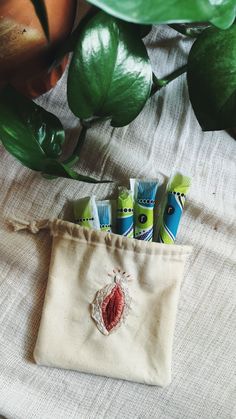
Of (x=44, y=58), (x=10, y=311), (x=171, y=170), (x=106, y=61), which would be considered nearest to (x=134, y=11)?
(x=106, y=61)

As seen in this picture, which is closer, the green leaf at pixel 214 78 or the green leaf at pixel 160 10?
the green leaf at pixel 160 10

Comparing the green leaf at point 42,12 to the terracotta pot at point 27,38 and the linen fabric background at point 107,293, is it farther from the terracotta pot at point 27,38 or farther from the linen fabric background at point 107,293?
the linen fabric background at point 107,293

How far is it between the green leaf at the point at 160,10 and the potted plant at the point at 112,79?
21 millimetres

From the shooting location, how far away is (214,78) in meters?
0.53

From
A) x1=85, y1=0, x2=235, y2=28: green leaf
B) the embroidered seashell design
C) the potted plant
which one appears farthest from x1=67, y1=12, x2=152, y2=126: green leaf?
the embroidered seashell design

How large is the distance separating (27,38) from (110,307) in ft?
1.16

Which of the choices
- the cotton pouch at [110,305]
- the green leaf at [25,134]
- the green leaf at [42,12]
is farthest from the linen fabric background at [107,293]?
the green leaf at [42,12]

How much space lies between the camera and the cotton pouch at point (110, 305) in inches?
25.7

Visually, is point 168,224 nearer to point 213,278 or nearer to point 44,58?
point 213,278

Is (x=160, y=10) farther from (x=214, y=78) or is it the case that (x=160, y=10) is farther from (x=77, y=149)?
(x=77, y=149)

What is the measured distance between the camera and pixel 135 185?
695mm

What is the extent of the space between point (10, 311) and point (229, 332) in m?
0.30

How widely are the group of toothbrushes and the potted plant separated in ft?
0.35

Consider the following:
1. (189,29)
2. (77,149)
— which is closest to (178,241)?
(77,149)
